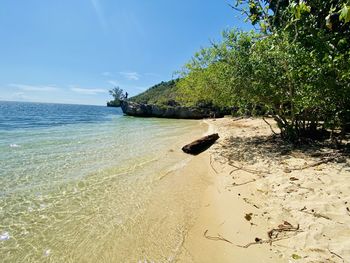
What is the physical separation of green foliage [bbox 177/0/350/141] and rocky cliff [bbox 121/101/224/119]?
3383cm

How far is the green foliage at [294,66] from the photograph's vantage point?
7.14 metres

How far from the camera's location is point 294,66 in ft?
28.2

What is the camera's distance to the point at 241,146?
1226cm

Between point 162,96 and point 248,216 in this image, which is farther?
point 162,96

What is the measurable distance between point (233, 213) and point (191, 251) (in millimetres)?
1581

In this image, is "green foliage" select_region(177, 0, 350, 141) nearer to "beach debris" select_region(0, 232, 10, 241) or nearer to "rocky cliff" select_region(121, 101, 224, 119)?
"beach debris" select_region(0, 232, 10, 241)

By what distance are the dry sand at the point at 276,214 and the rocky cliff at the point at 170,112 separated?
3791cm

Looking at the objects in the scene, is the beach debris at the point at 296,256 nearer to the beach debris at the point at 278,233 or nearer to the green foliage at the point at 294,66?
the beach debris at the point at 278,233

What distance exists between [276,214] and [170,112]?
4670 cm

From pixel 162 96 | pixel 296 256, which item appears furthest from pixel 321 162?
pixel 162 96

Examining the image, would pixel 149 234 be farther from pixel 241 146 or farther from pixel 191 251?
pixel 241 146

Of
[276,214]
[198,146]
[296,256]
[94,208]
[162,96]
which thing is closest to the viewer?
[296,256]

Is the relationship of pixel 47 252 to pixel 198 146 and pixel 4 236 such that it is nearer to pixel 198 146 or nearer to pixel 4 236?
pixel 4 236

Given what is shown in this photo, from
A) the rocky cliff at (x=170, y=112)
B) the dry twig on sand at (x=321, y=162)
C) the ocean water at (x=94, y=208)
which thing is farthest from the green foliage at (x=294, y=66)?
the rocky cliff at (x=170, y=112)
